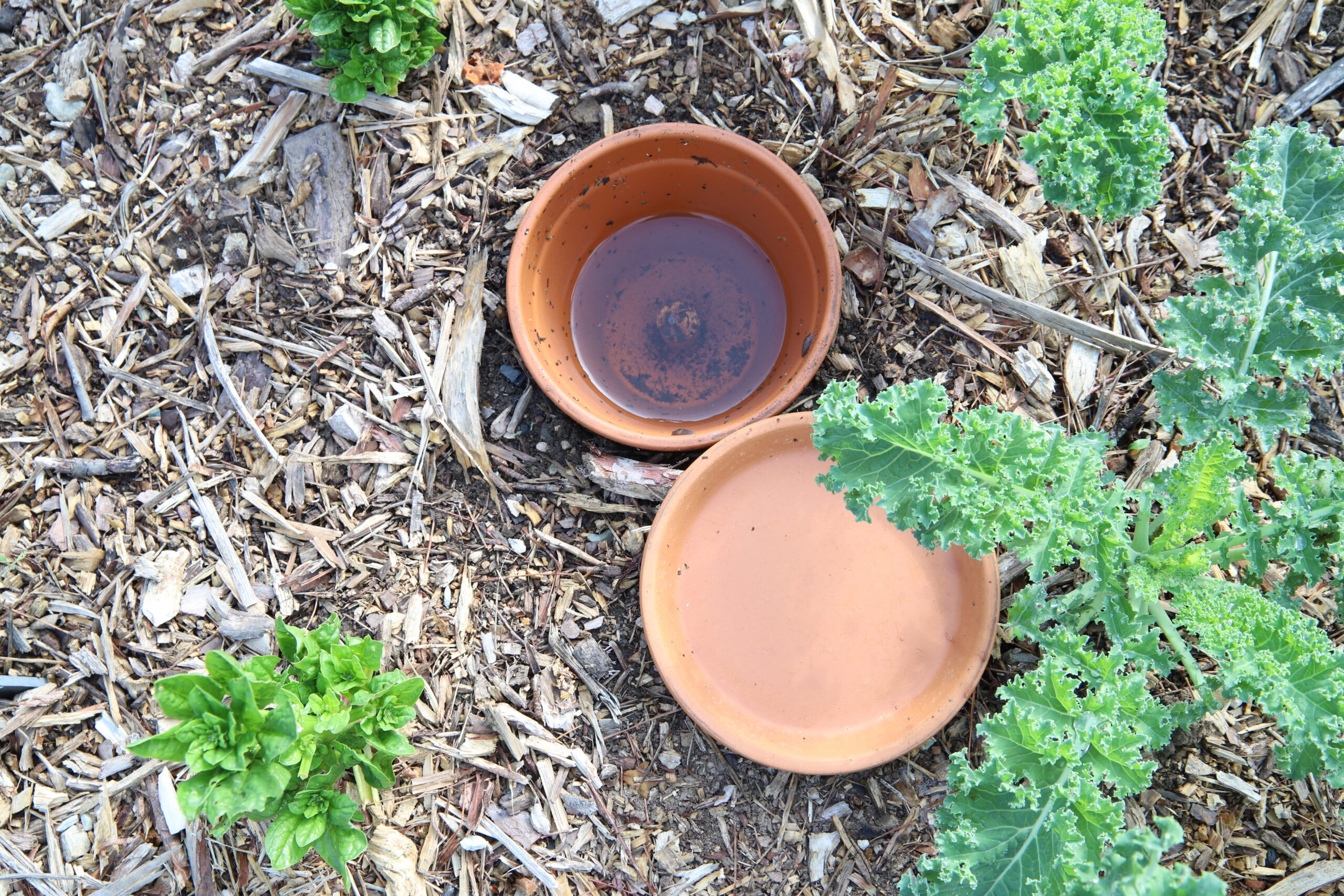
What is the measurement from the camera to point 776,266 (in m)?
3.27

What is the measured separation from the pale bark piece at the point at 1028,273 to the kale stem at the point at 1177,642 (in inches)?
45.6

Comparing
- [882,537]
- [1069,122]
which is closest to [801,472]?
[882,537]

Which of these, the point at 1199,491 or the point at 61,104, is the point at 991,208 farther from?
the point at 61,104

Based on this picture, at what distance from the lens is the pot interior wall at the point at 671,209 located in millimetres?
2957

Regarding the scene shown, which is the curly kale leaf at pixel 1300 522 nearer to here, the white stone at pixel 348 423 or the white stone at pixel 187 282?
the white stone at pixel 348 423

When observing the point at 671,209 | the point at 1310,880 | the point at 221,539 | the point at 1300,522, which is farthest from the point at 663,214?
the point at 1310,880

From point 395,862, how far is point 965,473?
2171 mm

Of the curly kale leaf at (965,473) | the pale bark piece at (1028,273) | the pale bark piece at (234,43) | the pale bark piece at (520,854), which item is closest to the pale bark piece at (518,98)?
the pale bark piece at (234,43)

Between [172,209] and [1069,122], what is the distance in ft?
10.00

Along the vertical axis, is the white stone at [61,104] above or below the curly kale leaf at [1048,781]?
above

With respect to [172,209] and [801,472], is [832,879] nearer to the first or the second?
[801,472]

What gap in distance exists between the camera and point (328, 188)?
304cm

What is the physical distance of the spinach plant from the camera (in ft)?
6.82

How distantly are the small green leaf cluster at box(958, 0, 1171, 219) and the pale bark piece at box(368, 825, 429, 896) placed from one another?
9.42 feet
